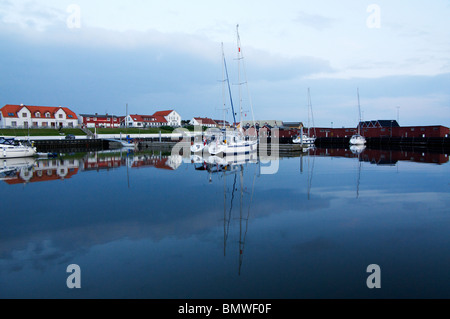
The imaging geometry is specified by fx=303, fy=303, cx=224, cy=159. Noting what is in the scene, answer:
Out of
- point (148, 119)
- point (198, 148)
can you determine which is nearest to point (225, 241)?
point (198, 148)

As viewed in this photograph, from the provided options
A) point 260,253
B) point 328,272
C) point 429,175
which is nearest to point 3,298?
point 260,253

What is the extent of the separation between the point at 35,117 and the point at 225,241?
85582mm

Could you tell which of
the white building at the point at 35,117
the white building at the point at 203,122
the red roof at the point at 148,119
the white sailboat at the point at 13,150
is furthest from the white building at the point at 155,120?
the white sailboat at the point at 13,150

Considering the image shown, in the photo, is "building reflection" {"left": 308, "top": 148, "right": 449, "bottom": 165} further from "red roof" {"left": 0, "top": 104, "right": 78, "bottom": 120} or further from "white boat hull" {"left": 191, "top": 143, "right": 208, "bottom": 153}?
"red roof" {"left": 0, "top": 104, "right": 78, "bottom": 120}

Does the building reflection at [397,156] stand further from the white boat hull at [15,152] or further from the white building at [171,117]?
the white building at [171,117]

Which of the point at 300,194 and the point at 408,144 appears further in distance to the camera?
the point at 408,144

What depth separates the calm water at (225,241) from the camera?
654 centimetres

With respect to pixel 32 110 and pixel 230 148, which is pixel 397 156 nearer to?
pixel 230 148

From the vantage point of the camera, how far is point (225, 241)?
9.33m

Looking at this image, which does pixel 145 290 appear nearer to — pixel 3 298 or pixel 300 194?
pixel 3 298

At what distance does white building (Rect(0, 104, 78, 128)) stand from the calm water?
7080cm

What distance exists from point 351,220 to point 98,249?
8.72 metres
